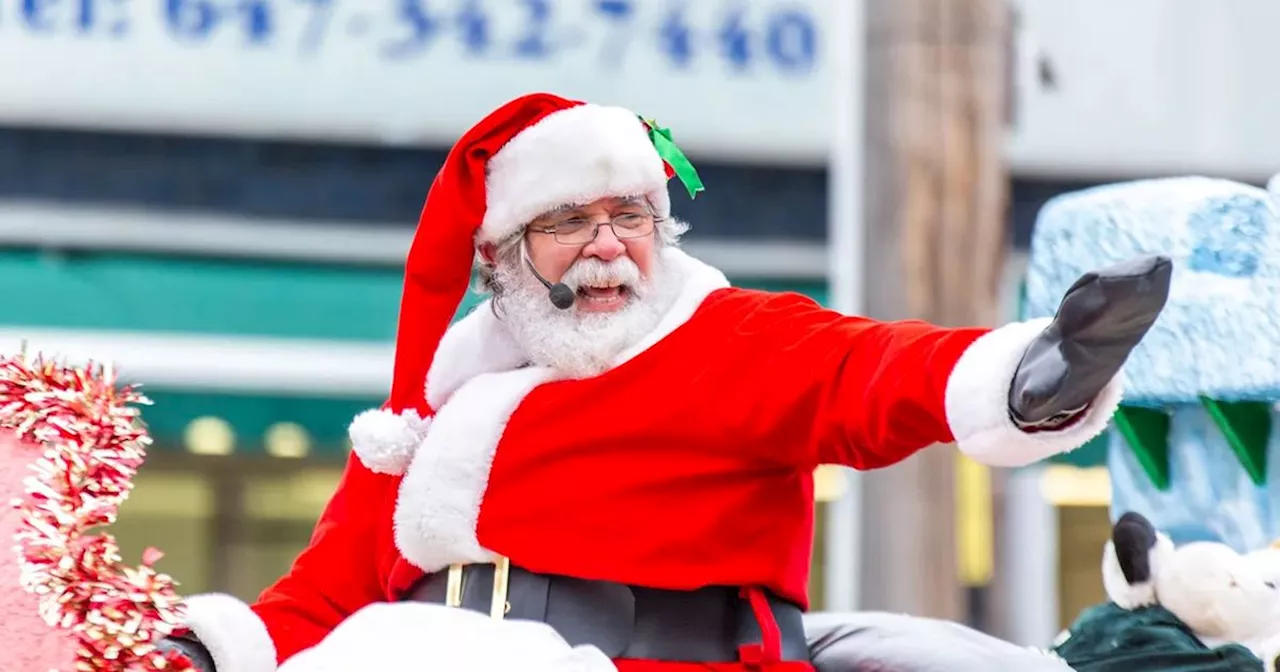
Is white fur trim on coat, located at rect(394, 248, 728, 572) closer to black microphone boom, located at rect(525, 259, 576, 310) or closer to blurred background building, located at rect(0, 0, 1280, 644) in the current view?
black microphone boom, located at rect(525, 259, 576, 310)

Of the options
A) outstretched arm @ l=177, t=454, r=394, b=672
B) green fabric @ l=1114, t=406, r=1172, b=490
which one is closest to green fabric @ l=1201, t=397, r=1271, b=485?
green fabric @ l=1114, t=406, r=1172, b=490

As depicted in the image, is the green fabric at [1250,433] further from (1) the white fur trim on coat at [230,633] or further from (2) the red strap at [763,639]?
(1) the white fur trim on coat at [230,633]

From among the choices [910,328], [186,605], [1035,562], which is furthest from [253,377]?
[910,328]

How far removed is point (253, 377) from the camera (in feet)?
17.4

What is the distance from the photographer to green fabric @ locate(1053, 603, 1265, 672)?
1981 millimetres

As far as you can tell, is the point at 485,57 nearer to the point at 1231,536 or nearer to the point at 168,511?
the point at 168,511

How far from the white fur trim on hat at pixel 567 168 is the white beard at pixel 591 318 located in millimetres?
71

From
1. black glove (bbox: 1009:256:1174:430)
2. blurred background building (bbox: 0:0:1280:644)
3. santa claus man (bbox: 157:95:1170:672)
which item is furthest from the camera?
blurred background building (bbox: 0:0:1280:644)

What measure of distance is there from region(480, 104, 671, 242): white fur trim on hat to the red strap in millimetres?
458

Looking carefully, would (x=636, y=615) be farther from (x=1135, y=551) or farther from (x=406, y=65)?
(x=406, y=65)

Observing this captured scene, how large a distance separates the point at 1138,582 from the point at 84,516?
3.76 ft

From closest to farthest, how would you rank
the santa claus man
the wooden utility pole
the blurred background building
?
1. the santa claus man
2. the wooden utility pole
3. the blurred background building

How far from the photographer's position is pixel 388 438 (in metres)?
2.04

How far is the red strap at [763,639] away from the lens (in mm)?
1898
